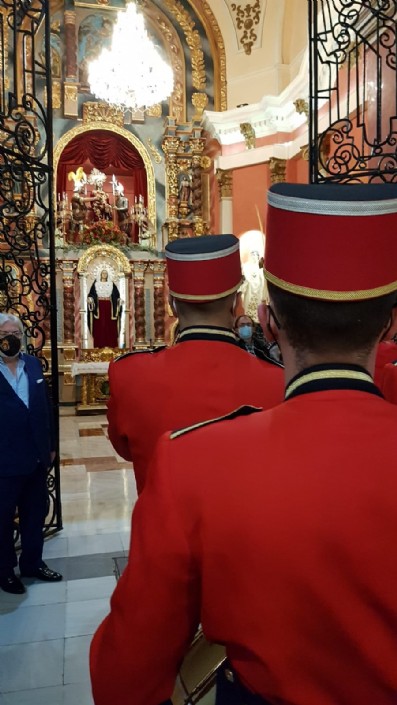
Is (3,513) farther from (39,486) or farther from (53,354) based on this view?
(53,354)

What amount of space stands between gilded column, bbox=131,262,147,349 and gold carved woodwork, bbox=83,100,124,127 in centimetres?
336

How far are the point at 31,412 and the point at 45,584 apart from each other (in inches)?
43.9

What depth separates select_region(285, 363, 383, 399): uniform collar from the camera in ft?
3.17

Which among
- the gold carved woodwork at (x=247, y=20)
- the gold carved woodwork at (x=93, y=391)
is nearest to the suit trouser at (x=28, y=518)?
the gold carved woodwork at (x=93, y=391)

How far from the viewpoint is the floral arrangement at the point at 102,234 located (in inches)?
538

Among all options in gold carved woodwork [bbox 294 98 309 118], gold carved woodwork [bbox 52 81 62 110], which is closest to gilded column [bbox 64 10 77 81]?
gold carved woodwork [bbox 52 81 62 110]

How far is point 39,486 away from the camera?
3.94 metres

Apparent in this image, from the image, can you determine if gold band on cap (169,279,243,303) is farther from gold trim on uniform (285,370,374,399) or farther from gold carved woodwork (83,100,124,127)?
gold carved woodwork (83,100,124,127)

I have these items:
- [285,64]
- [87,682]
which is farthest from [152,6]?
[87,682]

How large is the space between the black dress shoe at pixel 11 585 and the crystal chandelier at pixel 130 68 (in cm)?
915

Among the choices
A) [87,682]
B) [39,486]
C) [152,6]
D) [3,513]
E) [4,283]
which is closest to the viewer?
[87,682]

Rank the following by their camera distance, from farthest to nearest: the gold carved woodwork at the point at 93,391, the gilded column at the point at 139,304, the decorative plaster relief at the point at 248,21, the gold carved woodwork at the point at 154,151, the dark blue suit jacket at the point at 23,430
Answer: the gold carved woodwork at the point at 154,151 < the gilded column at the point at 139,304 < the decorative plaster relief at the point at 248,21 < the gold carved woodwork at the point at 93,391 < the dark blue suit jacket at the point at 23,430

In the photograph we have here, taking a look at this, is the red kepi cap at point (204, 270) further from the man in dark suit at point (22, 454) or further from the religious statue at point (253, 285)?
the religious statue at point (253, 285)

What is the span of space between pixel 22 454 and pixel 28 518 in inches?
19.0
